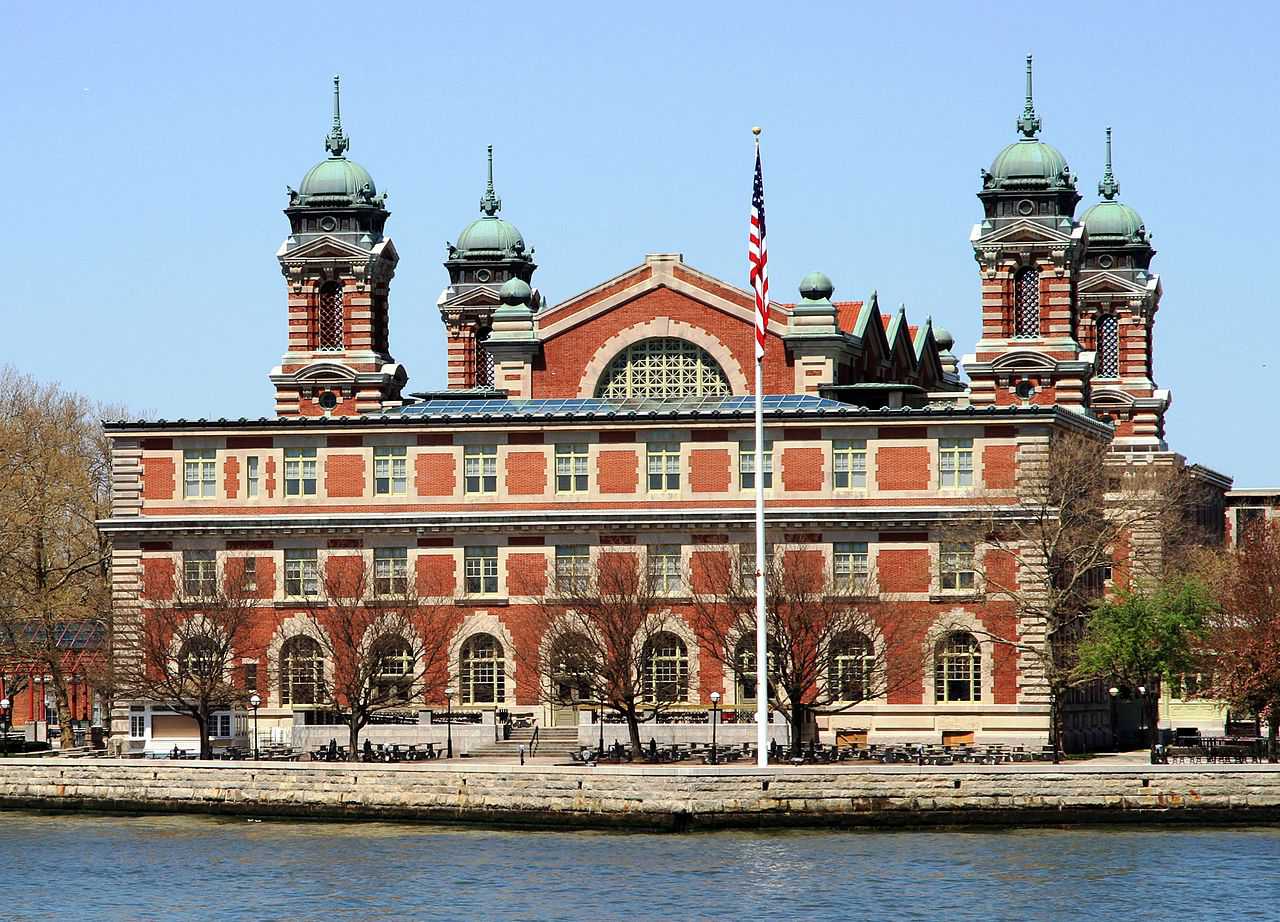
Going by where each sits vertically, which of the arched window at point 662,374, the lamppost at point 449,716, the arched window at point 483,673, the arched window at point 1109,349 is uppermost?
the arched window at point 1109,349

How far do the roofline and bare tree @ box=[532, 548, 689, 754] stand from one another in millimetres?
5177

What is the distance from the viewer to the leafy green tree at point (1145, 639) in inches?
3836

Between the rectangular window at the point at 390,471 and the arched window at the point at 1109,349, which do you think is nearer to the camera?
the rectangular window at the point at 390,471

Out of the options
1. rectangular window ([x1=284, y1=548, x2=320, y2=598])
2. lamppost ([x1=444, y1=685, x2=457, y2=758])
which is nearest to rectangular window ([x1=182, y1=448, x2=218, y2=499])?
rectangular window ([x1=284, y1=548, x2=320, y2=598])

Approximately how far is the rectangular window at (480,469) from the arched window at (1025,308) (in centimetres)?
3137

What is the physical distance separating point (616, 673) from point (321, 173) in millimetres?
42601

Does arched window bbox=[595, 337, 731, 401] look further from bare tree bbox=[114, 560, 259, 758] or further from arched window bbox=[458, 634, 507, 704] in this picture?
bare tree bbox=[114, 560, 259, 758]

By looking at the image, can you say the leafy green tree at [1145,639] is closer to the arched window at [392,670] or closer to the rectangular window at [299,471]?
the arched window at [392,670]

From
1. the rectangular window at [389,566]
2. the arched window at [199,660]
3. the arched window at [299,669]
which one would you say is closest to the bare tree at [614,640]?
the rectangular window at [389,566]

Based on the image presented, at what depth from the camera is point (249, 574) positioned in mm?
103562

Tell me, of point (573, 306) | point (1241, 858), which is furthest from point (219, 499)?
point (1241, 858)

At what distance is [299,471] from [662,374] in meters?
15.3

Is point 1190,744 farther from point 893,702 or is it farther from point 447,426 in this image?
point 447,426

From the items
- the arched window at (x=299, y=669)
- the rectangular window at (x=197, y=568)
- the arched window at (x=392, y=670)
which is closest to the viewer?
the arched window at (x=392, y=670)
